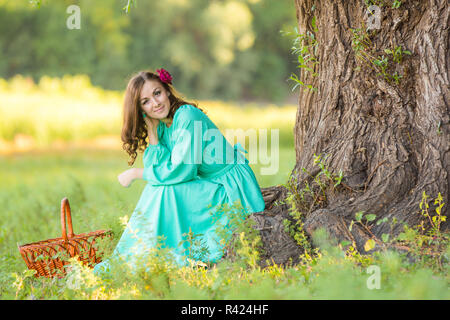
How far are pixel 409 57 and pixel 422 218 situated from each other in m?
0.96

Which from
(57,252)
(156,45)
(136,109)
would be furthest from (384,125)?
(156,45)

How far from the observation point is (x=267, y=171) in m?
Answer: 7.39

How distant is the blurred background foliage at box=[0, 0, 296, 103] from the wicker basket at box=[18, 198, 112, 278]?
21.2m

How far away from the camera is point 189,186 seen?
350 cm

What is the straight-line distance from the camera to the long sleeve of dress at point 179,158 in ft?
11.2

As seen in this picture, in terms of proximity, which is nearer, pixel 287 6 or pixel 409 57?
pixel 409 57

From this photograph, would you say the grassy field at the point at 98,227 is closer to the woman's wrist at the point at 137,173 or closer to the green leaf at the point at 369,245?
the green leaf at the point at 369,245

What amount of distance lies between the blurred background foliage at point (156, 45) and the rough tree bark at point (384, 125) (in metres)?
21.0

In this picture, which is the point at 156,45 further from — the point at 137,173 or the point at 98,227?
the point at 137,173

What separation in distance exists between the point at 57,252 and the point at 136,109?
3.81ft

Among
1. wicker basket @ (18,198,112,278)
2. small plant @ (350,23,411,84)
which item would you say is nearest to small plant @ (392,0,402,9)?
small plant @ (350,23,411,84)

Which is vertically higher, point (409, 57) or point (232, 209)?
point (409, 57)
